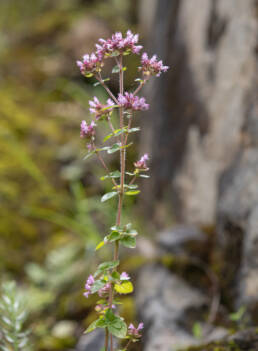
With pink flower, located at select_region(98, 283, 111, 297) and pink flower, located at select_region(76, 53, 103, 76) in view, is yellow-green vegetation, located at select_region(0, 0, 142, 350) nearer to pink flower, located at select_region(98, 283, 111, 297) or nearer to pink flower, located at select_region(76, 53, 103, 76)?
pink flower, located at select_region(98, 283, 111, 297)

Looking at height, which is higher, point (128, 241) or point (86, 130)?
point (86, 130)

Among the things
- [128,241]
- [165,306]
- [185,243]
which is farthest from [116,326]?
[185,243]

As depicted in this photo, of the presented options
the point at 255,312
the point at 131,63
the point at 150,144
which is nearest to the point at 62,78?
the point at 131,63

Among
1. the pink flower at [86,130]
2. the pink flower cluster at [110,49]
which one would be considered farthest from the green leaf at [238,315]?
the pink flower cluster at [110,49]

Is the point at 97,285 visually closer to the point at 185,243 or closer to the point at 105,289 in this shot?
the point at 105,289

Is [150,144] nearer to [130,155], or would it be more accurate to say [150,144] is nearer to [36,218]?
[130,155]

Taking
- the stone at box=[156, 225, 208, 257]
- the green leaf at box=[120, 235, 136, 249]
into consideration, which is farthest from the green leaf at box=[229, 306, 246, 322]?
the green leaf at box=[120, 235, 136, 249]

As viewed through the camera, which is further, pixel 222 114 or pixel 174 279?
pixel 222 114
